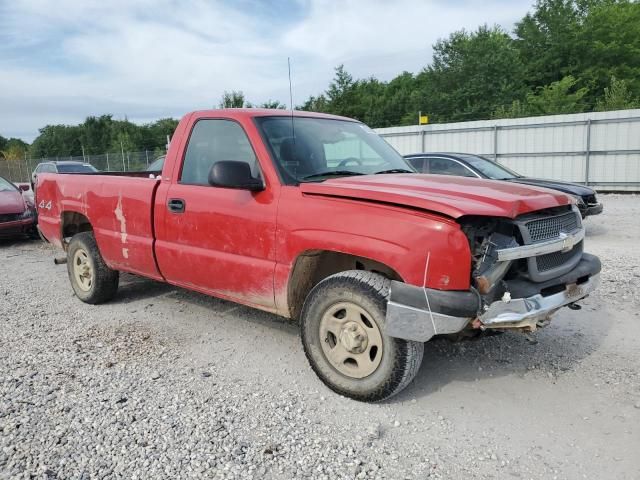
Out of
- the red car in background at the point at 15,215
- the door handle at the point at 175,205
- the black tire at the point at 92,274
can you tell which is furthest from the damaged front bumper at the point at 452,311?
the red car in background at the point at 15,215

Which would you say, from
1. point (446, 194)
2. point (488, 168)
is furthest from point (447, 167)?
point (446, 194)

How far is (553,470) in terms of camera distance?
8.51ft

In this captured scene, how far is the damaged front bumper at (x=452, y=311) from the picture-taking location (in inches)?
112

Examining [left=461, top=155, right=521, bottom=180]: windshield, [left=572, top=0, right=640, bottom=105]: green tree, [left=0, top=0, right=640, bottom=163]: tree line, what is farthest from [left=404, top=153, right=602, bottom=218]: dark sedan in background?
[left=572, top=0, right=640, bottom=105]: green tree

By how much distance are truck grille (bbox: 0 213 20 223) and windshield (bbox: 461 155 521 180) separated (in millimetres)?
8498

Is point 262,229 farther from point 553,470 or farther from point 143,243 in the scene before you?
point 553,470

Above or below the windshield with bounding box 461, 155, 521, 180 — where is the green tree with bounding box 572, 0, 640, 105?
above

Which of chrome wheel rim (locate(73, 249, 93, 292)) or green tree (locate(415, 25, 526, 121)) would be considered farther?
green tree (locate(415, 25, 526, 121))

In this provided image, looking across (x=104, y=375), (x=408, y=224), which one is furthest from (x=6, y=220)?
(x=408, y=224)

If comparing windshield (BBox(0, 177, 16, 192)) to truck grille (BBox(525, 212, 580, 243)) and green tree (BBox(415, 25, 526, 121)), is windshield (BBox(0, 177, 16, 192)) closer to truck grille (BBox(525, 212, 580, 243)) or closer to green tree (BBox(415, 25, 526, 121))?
truck grille (BBox(525, 212, 580, 243))

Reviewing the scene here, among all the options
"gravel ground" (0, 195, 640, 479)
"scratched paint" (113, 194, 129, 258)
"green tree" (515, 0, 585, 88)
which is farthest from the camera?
"green tree" (515, 0, 585, 88)

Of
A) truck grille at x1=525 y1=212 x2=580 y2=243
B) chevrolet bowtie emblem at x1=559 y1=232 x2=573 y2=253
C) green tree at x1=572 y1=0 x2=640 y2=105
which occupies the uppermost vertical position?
green tree at x1=572 y1=0 x2=640 y2=105

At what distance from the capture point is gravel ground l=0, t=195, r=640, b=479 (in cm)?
268

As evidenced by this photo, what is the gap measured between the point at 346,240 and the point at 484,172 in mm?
6692
